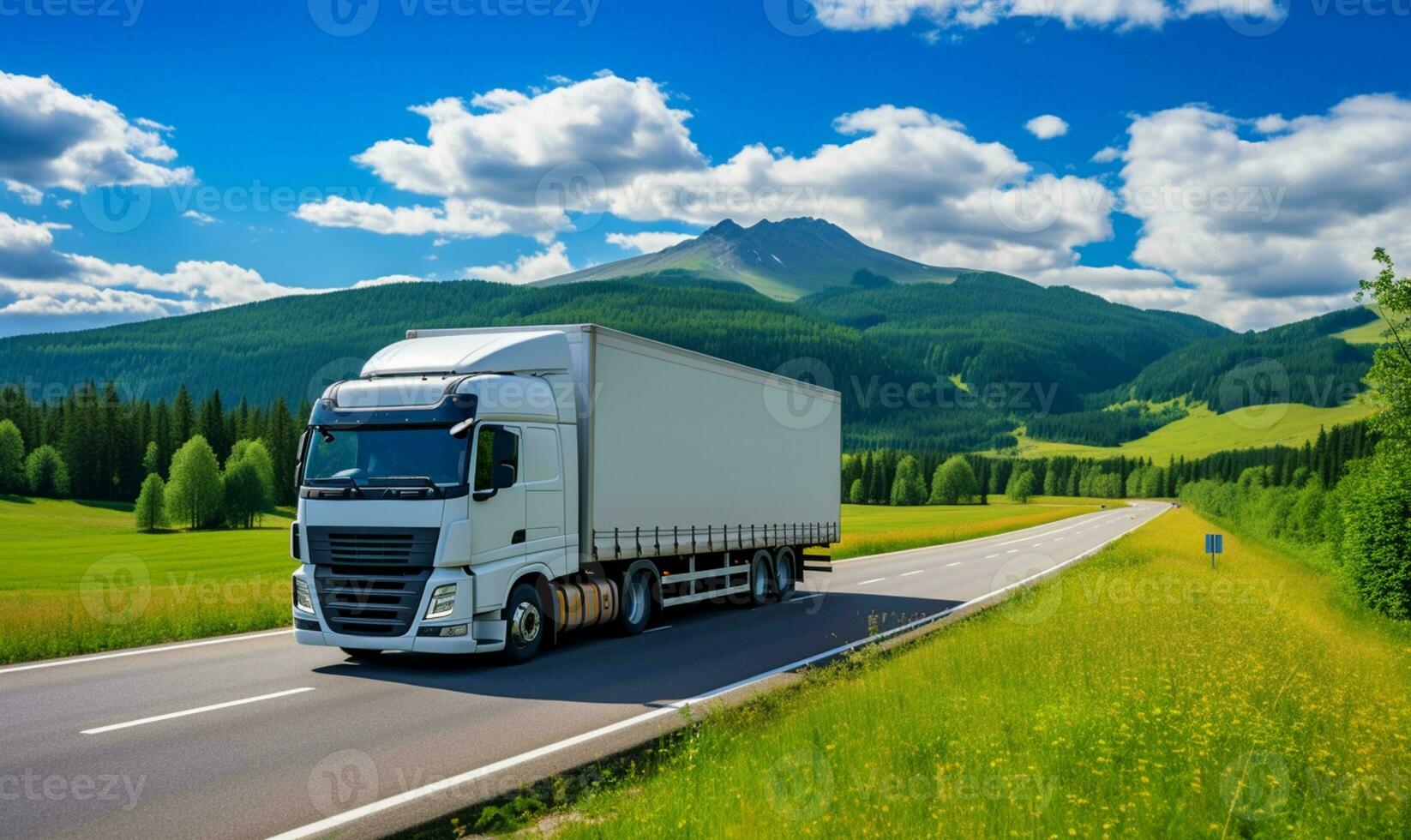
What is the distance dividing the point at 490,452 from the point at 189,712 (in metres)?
4.11

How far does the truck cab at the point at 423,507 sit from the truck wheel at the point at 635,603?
2.19 metres

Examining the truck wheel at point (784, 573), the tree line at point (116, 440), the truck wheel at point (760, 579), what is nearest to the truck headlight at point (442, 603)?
the truck wheel at point (760, 579)

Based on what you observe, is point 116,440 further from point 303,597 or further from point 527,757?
point 527,757

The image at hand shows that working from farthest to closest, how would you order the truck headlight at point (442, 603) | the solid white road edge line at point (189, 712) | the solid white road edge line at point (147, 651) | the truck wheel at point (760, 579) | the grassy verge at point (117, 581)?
the truck wheel at point (760, 579), the grassy verge at point (117, 581), the solid white road edge line at point (147, 651), the truck headlight at point (442, 603), the solid white road edge line at point (189, 712)

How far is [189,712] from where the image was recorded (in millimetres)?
8984

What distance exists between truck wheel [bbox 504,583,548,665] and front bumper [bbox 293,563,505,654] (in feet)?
0.86

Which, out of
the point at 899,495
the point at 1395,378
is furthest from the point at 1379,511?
the point at 899,495

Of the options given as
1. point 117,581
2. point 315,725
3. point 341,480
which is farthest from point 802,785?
point 117,581

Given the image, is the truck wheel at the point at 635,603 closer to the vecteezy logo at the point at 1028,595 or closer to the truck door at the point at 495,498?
the truck door at the point at 495,498

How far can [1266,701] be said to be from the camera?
885 centimetres

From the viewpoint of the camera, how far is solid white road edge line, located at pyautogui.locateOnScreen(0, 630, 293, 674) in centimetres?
1134

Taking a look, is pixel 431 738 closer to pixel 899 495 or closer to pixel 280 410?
pixel 280 410

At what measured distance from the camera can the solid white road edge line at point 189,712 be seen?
326 inches

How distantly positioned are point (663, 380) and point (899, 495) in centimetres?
13722
